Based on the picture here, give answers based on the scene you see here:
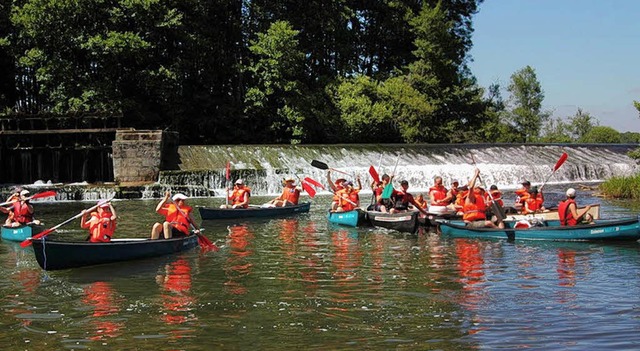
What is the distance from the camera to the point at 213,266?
1386cm

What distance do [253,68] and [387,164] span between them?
13.0 metres

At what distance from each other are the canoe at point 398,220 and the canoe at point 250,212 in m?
4.03

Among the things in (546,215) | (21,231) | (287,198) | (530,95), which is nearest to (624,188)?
(546,215)

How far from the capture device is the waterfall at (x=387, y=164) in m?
31.4

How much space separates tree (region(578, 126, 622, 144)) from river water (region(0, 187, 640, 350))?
60.2m

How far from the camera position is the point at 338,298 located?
1078cm

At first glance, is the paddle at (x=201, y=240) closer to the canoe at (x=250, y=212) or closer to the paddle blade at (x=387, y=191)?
the canoe at (x=250, y=212)

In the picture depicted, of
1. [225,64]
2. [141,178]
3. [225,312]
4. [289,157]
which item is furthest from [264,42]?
[225,312]

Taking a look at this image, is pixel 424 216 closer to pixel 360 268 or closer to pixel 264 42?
pixel 360 268

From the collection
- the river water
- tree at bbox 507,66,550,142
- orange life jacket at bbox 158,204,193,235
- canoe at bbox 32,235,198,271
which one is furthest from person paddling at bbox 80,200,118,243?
tree at bbox 507,66,550,142

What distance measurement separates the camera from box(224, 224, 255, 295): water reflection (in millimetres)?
11812

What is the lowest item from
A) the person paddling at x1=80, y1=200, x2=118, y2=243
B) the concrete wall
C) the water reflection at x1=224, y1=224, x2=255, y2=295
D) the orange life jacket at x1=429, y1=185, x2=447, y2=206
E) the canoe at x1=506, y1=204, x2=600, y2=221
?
the water reflection at x1=224, y1=224, x2=255, y2=295

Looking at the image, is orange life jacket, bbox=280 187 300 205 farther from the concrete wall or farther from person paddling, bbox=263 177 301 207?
the concrete wall

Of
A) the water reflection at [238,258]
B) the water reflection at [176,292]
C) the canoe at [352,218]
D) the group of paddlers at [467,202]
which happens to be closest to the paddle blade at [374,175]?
the group of paddlers at [467,202]
